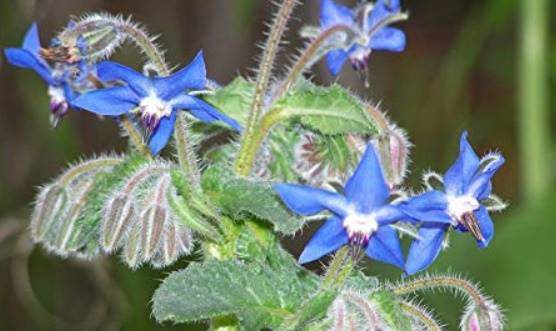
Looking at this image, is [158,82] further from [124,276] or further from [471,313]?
[124,276]

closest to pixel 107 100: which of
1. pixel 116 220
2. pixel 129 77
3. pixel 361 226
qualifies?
pixel 129 77

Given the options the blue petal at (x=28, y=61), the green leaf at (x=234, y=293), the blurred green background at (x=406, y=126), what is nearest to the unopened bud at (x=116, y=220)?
the green leaf at (x=234, y=293)

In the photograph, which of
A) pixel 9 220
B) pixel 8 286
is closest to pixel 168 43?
pixel 8 286

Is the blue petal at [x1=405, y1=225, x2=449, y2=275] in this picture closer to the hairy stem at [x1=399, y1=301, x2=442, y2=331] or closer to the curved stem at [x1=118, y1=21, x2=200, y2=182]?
the hairy stem at [x1=399, y1=301, x2=442, y2=331]

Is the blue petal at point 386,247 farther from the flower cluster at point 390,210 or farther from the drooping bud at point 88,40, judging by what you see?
the drooping bud at point 88,40

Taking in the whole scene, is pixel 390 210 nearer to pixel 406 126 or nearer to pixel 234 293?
pixel 234 293

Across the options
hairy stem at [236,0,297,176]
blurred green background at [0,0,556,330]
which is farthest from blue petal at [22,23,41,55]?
blurred green background at [0,0,556,330]
